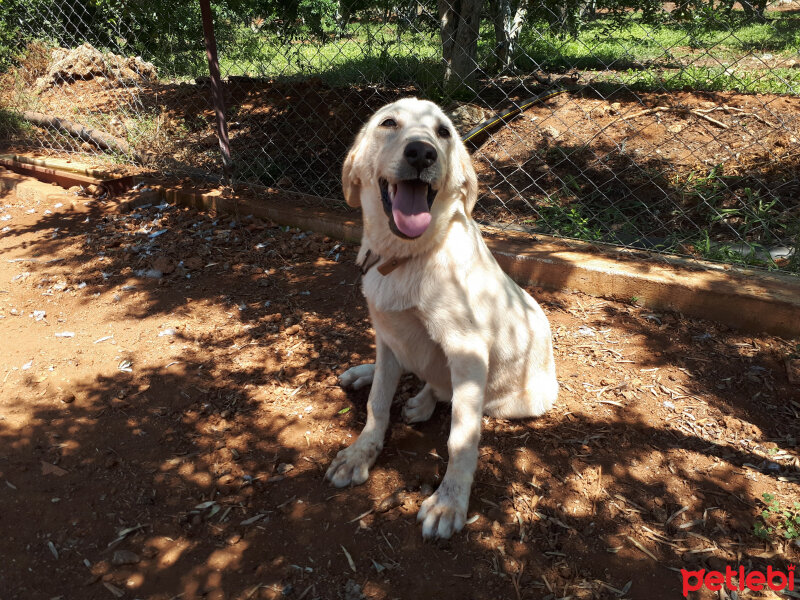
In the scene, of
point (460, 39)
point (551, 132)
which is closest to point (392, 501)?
point (551, 132)

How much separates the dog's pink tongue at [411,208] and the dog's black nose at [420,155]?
0.08 metres

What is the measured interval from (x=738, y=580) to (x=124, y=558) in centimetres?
207

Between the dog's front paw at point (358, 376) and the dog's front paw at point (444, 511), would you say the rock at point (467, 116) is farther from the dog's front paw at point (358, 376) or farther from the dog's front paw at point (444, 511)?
the dog's front paw at point (444, 511)

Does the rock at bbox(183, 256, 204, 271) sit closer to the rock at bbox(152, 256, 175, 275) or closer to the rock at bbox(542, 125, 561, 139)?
the rock at bbox(152, 256, 175, 275)

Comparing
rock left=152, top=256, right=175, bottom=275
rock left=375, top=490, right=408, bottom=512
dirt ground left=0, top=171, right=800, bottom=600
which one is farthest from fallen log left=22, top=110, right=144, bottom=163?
rock left=375, top=490, right=408, bottom=512

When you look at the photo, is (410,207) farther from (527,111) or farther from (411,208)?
(527,111)

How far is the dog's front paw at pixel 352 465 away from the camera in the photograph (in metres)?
2.28

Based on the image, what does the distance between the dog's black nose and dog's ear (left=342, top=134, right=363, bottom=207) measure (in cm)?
39

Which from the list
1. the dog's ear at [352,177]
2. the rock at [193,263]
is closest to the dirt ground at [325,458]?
the rock at [193,263]

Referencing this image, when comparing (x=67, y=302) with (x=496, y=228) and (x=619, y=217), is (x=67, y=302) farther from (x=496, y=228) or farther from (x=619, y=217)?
(x=619, y=217)

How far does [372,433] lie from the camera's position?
2.43 metres

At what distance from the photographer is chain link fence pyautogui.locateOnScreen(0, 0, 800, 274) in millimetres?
4098

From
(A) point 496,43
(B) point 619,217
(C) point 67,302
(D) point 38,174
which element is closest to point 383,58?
(A) point 496,43

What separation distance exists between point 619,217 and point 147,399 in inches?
134
